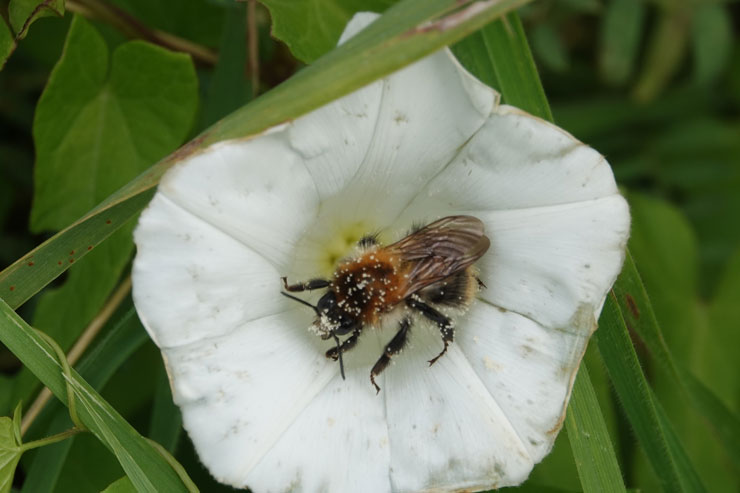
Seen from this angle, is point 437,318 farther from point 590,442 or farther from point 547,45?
point 547,45

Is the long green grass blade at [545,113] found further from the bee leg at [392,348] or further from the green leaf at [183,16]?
the green leaf at [183,16]

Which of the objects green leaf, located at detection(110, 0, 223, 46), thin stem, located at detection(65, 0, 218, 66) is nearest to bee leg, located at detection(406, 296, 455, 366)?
thin stem, located at detection(65, 0, 218, 66)

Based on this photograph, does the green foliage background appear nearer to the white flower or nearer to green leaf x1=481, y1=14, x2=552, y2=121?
green leaf x1=481, y1=14, x2=552, y2=121

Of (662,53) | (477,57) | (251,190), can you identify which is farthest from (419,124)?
(662,53)

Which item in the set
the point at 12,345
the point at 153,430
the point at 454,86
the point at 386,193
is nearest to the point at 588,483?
the point at 386,193

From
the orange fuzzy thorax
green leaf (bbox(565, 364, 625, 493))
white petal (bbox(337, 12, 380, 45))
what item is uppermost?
white petal (bbox(337, 12, 380, 45))

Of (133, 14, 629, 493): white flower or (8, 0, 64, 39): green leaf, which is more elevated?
(8, 0, 64, 39): green leaf

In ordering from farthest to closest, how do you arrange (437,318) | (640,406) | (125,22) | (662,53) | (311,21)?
1. (662,53)
2. (125,22)
3. (311,21)
4. (640,406)
5. (437,318)
